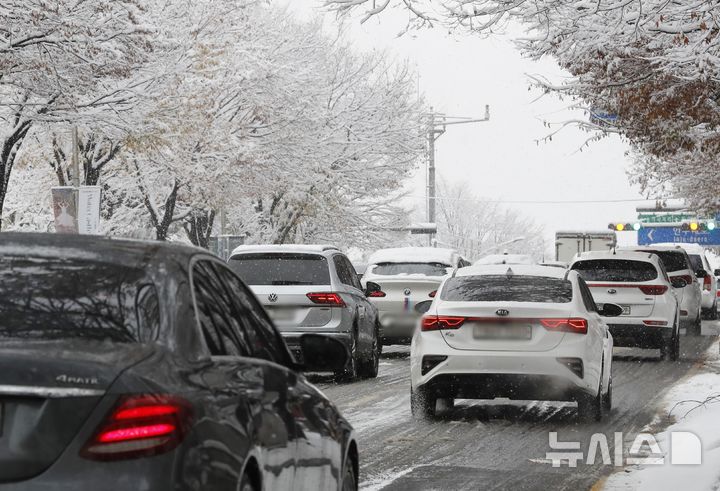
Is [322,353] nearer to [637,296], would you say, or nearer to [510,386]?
[510,386]

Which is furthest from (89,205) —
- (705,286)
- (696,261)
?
(696,261)

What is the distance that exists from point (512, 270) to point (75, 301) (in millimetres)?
9027

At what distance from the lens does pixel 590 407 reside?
12633 millimetres

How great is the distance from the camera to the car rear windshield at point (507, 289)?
12688mm

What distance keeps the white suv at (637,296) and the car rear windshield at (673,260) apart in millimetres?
5961

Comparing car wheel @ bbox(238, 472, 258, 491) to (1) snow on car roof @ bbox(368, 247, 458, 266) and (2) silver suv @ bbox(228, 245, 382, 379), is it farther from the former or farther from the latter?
(1) snow on car roof @ bbox(368, 247, 458, 266)

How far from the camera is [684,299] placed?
27.5m

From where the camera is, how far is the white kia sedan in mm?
12289

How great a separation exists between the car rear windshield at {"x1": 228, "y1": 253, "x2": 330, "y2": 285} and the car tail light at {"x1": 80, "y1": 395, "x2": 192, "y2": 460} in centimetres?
1268

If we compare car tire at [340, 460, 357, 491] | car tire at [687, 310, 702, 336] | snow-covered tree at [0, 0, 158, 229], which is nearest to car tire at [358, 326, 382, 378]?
snow-covered tree at [0, 0, 158, 229]

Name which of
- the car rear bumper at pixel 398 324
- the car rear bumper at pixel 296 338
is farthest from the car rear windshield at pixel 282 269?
the car rear bumper at pixel 398 324

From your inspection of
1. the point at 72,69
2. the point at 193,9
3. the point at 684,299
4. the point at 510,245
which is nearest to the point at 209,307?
Result: the point at 72,69

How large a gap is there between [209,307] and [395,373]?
1465cm

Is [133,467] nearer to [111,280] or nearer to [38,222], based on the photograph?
[111,280]
